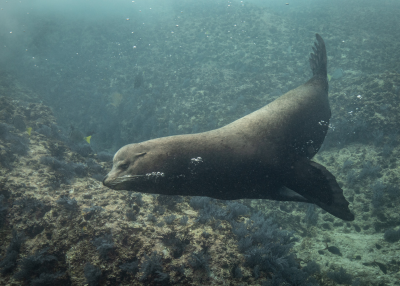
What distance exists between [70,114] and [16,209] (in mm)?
13244

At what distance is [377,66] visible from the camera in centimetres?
1137

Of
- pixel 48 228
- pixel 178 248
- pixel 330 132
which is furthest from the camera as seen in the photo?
pixel 330 132

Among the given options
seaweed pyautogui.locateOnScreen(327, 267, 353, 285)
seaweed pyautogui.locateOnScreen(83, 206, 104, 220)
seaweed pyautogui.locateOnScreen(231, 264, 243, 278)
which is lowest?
seaweed pyautogui.locateOnScreen(327, 267, 353, 285)

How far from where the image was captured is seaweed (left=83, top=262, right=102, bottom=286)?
2427mm

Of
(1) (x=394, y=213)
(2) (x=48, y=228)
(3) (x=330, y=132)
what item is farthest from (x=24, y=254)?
(3) (x=330, y=132)

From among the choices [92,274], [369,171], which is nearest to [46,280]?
[92,274]

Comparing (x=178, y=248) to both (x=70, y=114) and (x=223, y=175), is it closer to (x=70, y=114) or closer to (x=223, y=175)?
(x=223, y=175)

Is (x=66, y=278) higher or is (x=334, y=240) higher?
(x=66, y=278)

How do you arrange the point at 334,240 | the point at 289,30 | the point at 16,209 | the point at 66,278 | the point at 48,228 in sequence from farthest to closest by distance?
1. the point at 289,30
2. the point at 334,240
3. the point at 16,209
4. the point at 48,228
5. the point at 66,278

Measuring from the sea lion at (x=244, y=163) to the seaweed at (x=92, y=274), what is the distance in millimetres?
1219

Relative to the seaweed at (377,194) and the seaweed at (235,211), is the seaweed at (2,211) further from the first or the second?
the seaweed at (377,194)

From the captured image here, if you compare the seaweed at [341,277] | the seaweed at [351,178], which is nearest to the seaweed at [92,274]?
the seaweed at [341,277]

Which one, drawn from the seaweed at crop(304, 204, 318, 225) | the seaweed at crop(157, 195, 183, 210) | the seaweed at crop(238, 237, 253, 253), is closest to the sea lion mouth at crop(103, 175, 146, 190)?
the seaweed at crop(157, 195, 183, 210)

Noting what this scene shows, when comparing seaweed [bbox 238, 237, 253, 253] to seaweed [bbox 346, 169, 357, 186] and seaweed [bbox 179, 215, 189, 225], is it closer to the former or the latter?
seaweed [bbox 179, 215, 189, 225]
